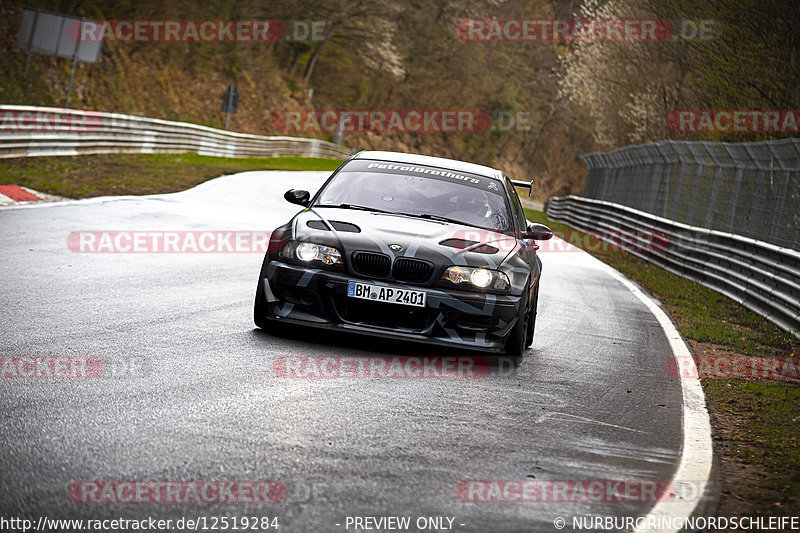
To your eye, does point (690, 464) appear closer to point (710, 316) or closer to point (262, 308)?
point (262, 308)

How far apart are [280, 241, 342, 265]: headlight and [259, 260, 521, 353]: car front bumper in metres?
0.08

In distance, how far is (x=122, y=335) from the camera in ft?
22.5

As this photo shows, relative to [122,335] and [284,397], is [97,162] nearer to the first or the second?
[122,335]

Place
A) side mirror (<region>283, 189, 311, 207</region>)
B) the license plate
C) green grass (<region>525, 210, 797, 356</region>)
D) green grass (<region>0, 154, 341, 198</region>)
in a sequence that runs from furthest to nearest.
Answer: green grass (<region>0, 154, 341, 198</region>) → green grass (<region>525, 210, 797, 356</region>) → side mirror (<region>283, 189, 311, 207</region>) → the license plate

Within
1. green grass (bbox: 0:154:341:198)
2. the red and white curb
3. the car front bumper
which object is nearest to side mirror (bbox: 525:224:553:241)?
the car front bumper

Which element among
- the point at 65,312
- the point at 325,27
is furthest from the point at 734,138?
the point at 325,27

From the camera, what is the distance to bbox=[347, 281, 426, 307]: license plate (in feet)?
23.0

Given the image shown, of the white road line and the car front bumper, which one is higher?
the car front bumper

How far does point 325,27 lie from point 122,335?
53.9 m

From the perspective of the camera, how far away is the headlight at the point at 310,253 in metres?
7.16

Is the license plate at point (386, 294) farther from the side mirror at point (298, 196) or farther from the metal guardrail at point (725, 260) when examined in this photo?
the metal guardrail at point (725, 260)

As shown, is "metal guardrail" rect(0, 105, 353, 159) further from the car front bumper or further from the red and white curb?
the car front bumper

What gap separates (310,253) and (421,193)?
57.7 inches

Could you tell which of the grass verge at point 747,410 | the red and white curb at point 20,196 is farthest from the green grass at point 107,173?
the grass verge at point 747,410
